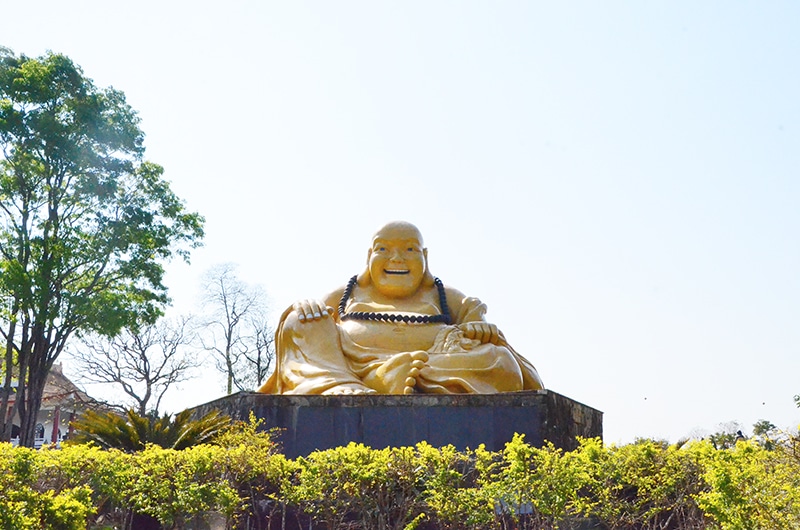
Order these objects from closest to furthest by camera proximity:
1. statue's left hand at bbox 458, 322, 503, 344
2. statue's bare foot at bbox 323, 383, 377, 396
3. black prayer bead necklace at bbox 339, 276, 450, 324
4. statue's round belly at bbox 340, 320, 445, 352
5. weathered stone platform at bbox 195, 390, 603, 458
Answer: weathered stone platform at bbox 195, 390, 603, 458, statue's bare foot at bbox 323, 383, 377, 396, statue's left hand at bbox 458, 322, 503, 344, statue's round belly at bbox 340, 320, 445, 352, black prayer bead necklace at bbox 339, 276, 450, 324

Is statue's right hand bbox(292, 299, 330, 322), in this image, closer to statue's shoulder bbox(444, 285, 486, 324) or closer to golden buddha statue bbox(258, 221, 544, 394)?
golden buddha statue bbox(258, 221, 544, 394)

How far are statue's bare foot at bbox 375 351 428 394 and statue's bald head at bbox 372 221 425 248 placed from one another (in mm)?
1655

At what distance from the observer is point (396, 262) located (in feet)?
32.0

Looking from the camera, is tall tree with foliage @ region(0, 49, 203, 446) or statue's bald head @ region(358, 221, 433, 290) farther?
tall tree with foliage @ region(0, 49, 203, 446)

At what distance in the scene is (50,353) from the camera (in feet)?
52.6

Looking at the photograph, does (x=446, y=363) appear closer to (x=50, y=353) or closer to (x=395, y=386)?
(x=395, y=386)

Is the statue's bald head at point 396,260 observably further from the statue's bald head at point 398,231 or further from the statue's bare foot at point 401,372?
the statue's bare foot at point 401,372

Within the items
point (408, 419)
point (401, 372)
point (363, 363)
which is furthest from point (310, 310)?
point (408, 419)

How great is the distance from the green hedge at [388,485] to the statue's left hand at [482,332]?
118 inches

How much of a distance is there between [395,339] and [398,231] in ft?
4.23

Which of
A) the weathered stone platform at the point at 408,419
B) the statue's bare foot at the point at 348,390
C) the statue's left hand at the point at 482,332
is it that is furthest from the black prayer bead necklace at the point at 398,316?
the weathered stone platform at the point at 408,419

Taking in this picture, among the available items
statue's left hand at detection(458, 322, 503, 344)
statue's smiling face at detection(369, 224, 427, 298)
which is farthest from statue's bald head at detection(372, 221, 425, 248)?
statue's left hand at detection(458, 322, 503, 344)

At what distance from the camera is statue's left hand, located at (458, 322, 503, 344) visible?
355 inches

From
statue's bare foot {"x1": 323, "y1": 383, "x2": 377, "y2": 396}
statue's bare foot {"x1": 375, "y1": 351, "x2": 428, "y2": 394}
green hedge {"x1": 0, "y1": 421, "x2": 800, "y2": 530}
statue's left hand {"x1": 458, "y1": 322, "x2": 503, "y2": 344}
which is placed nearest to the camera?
green hedge {"x1": 0, "y1": 421, "x2": 800, "y2": 530}
